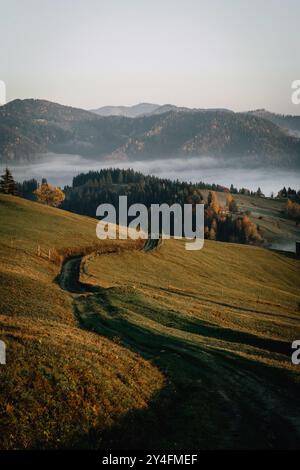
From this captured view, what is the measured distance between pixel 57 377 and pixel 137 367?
7.54m

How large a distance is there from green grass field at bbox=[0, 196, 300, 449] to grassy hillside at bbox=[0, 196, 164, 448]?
2.8 inches

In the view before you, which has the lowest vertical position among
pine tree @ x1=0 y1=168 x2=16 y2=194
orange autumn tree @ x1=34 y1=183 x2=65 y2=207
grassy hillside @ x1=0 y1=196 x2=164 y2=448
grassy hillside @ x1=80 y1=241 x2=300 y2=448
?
grassy hillside @ x1=80 y1=241 x2=300 y2=448

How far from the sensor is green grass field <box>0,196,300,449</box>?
20.8m

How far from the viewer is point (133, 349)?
33.0 meters

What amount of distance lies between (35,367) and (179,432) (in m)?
9.18

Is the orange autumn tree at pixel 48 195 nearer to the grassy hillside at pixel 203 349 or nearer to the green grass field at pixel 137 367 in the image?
the grassy hillside at pixel 203 349

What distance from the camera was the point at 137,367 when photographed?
28.7 meters

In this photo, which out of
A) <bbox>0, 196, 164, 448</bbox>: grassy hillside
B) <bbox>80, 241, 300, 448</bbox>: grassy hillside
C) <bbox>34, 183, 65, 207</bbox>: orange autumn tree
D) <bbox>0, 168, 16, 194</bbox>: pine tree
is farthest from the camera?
<bbox>34, 183, 65, 207</bbox>: orange autumn tree

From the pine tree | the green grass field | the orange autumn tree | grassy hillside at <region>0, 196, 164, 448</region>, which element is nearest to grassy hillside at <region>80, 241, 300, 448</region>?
the green grass field

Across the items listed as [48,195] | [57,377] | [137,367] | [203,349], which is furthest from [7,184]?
[57,377]

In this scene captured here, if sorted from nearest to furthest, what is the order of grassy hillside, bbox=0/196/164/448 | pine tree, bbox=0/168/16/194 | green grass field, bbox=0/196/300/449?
grassy hillside, bbox=0/196/164/448
green grass field, bbox=0/196/300/449
pine tree, bbox=0/168/16/194

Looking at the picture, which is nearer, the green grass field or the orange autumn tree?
the green grass field

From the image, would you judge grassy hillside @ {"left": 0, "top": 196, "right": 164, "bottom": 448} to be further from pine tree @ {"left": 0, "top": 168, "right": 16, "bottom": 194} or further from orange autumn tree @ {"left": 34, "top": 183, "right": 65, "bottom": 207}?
orange autumn tree @ {"left": 34, "top": 183, "right": 65, "bottom": 207}

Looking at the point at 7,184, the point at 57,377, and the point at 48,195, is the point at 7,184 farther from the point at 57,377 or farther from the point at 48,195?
the point at 57,377
